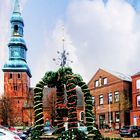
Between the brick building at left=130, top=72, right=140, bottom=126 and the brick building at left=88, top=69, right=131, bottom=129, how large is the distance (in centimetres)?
121

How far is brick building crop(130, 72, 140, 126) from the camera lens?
67.8m

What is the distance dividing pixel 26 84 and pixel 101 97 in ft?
133

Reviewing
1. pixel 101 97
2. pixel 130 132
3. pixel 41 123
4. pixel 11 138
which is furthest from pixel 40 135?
pixel 101 97

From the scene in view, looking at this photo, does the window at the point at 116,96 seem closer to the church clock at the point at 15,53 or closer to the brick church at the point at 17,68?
the brick church at the point at 17,68

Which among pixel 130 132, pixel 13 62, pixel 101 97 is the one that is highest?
pixel 13 62

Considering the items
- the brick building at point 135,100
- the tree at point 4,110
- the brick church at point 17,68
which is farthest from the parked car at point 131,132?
the brick church at point 17,68

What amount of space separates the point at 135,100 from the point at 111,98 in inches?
241

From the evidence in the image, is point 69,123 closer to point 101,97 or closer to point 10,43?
point 101,97

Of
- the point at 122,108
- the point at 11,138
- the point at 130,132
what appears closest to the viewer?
the point at 11,138

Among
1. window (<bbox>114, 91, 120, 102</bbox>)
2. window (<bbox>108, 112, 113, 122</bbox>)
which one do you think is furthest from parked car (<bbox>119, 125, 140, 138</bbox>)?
window (<bbox>108, 112, 113, 122</bbox>)

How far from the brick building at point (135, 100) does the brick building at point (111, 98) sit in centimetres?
121

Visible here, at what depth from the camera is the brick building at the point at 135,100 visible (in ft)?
222

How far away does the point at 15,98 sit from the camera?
110m

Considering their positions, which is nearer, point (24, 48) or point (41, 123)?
point (41, 123)
